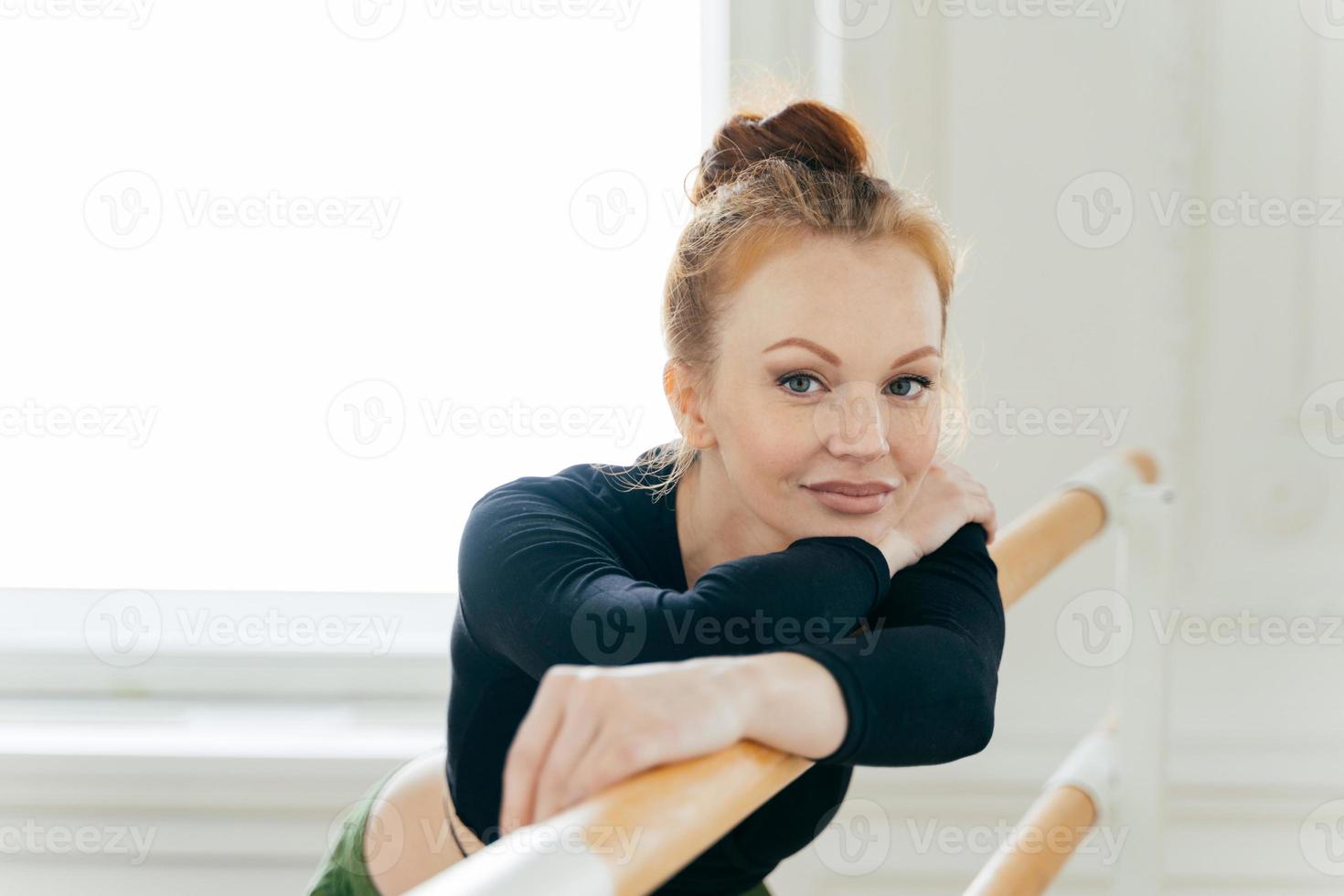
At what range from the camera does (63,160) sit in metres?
1.54

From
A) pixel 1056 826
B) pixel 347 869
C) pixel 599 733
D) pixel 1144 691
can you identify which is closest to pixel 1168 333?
pixel 1144 691

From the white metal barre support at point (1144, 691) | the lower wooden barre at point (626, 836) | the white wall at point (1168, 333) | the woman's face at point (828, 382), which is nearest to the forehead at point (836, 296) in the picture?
the woman's face at point (828, 382)

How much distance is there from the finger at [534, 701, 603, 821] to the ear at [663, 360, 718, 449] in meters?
0.40

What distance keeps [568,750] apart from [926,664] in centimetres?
25

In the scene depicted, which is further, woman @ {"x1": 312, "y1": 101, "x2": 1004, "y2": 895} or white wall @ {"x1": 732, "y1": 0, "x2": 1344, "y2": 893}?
white wall @ {"x1": 732, "y1": 0, "x2": 1344, "y2": 893}

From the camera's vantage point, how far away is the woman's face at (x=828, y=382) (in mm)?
726

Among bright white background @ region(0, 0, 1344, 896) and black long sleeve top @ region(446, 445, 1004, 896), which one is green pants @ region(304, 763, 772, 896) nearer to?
black long sleeve top @ region(446, 445, 1004, 896)

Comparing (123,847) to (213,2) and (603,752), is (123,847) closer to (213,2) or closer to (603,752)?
(213,2)

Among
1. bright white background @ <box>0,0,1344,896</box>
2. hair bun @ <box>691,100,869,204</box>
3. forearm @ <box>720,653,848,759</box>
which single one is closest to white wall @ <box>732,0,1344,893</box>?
bright white background @ <box>0,0,1344,896</box>

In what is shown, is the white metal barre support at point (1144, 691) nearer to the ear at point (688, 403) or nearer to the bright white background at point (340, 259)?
the ear at point (688, 403)

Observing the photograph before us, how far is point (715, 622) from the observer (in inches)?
25.2

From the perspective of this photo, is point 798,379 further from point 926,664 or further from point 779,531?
point 926,664

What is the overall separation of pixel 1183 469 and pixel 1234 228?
0.95 feet

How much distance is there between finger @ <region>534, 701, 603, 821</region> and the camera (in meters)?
0.42
